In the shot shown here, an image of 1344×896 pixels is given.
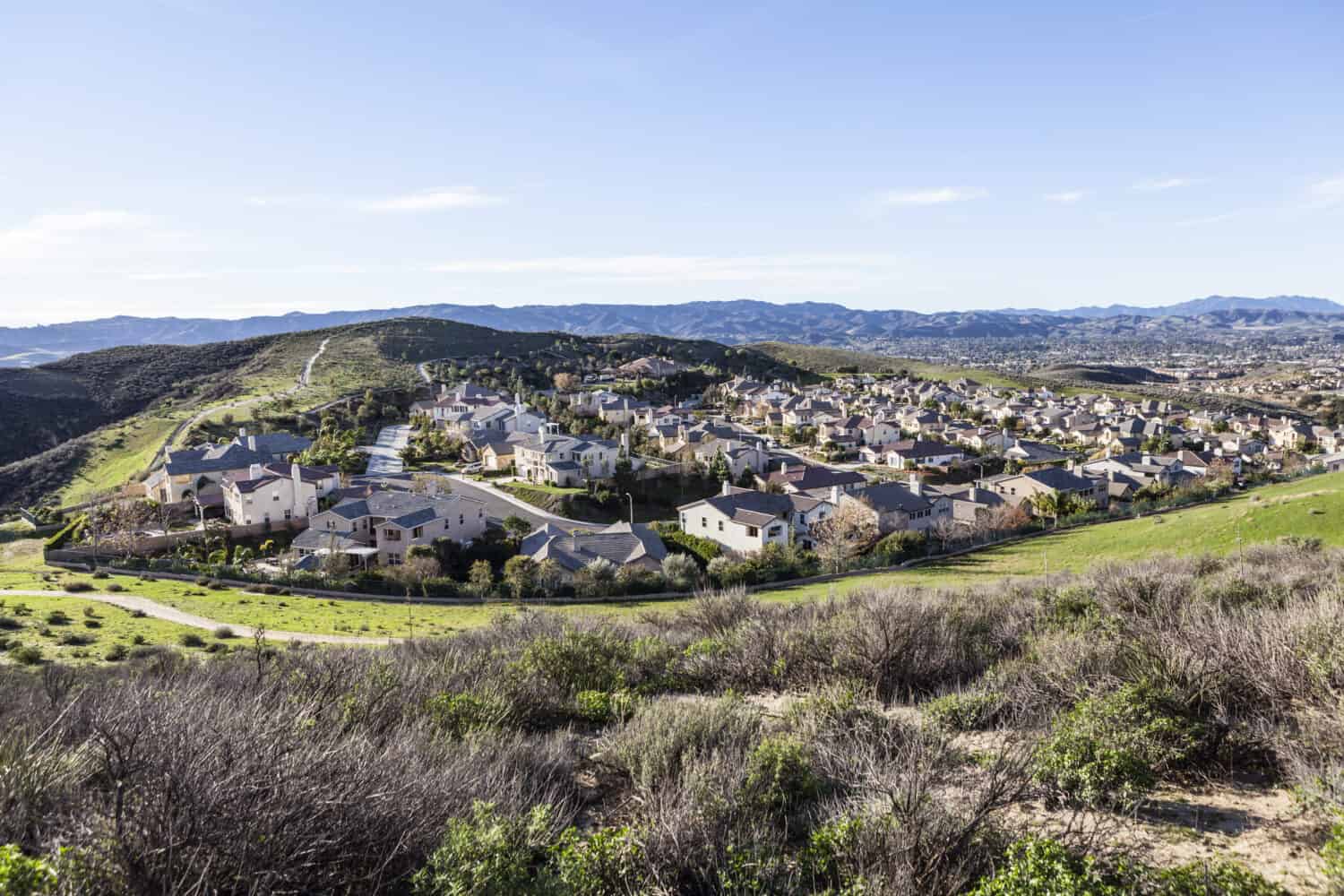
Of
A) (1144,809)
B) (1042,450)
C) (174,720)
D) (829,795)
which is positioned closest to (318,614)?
(174,720)

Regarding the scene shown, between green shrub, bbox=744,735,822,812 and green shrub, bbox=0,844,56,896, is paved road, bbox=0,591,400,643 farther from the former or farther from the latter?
green shrub, bbox=0,844,56,896

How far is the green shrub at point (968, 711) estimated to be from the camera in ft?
30.0

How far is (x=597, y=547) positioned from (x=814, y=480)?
73.1ft

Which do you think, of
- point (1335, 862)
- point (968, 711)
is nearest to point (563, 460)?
point (968, 711)

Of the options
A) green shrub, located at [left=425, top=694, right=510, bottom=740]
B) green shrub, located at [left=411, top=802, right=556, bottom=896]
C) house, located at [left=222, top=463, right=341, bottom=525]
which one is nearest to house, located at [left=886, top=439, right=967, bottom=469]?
house, located at [left=222, top=463, right=341, bottom=525]

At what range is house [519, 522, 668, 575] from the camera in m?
39.3

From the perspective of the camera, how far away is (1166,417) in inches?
3634

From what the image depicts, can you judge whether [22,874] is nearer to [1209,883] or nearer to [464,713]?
[464,713]

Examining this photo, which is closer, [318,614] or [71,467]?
[318,614]

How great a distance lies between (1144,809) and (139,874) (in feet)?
27.4

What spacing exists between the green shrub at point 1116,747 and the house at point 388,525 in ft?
125

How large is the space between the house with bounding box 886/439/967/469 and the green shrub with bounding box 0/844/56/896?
69.0 meters

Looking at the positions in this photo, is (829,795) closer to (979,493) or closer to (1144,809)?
(1144,809)

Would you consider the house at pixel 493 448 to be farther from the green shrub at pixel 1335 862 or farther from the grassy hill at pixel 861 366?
the grassy hill at pixel 861 366
